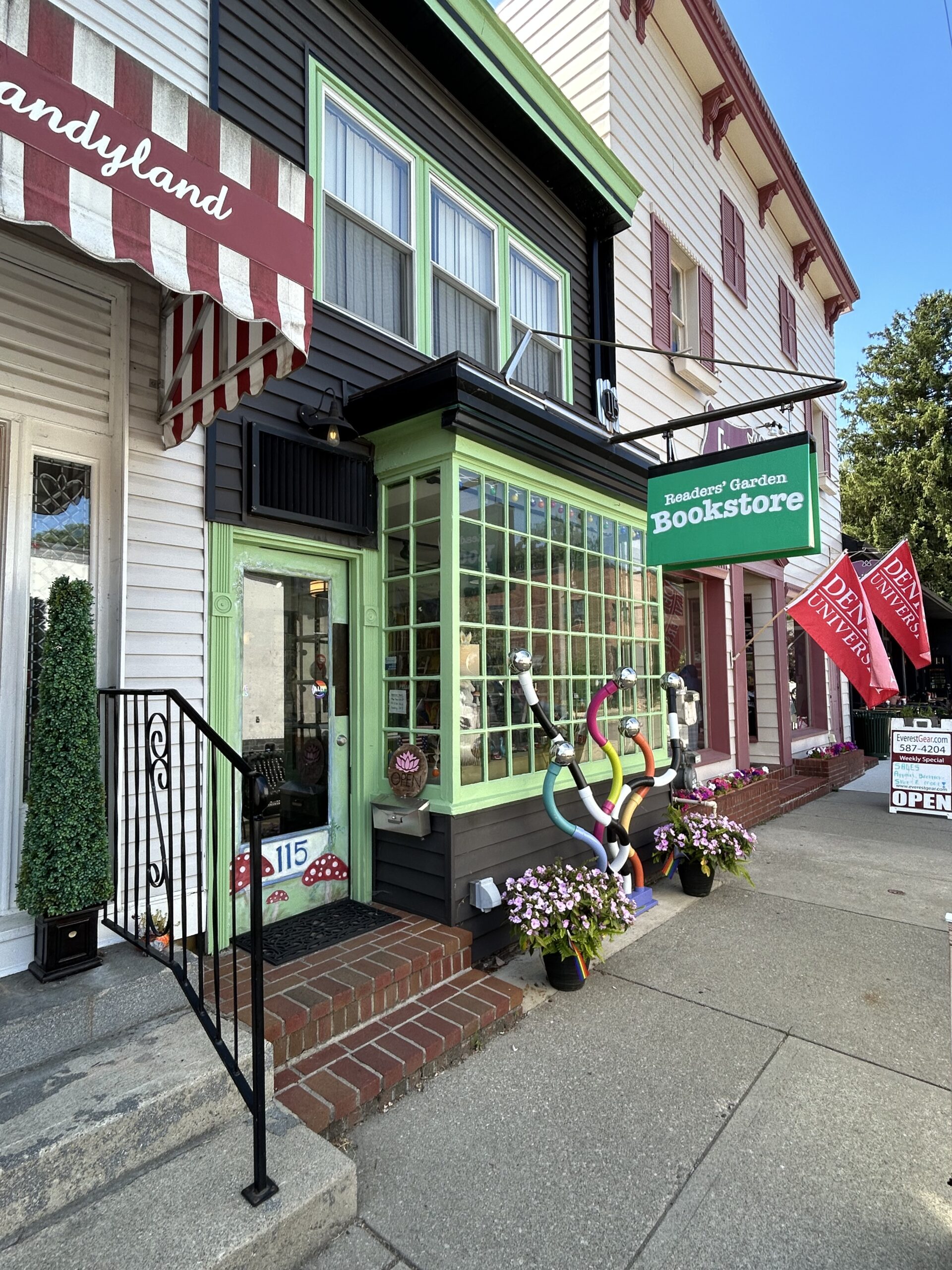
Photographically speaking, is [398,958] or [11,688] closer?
[11,688]

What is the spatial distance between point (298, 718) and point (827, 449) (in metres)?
12.3

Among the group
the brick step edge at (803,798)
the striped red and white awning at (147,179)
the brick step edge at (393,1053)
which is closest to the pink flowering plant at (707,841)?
the brick step edge at (393,1053)

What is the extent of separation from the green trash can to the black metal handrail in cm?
1345

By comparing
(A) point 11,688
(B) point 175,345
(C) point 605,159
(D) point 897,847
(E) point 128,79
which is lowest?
(D) point 897,847

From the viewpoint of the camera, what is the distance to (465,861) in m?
3.92

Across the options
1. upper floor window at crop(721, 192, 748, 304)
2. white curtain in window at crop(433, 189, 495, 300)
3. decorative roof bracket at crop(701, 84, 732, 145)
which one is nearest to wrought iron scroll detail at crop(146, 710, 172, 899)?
white curtain in window at crop(433, 189, 495, 300)

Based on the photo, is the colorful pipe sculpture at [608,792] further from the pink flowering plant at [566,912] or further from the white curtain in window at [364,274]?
the white curtain in window at [364,274]

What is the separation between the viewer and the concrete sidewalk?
213cm

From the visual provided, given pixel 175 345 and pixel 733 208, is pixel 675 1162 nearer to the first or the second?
pixel 175 345

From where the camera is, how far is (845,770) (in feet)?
35.5

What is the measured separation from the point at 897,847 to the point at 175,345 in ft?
24.3

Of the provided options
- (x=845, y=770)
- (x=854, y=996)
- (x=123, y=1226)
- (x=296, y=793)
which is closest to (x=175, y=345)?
(x=296, y=793)

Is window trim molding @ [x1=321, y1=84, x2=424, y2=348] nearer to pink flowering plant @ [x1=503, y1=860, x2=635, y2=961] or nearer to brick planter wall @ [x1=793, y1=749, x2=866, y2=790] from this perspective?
pink flowering plant @ [x1=503, y1=860, x2=635, y2=961]

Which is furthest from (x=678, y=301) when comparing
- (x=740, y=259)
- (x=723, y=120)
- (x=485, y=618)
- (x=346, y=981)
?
(x=346, y=981)
